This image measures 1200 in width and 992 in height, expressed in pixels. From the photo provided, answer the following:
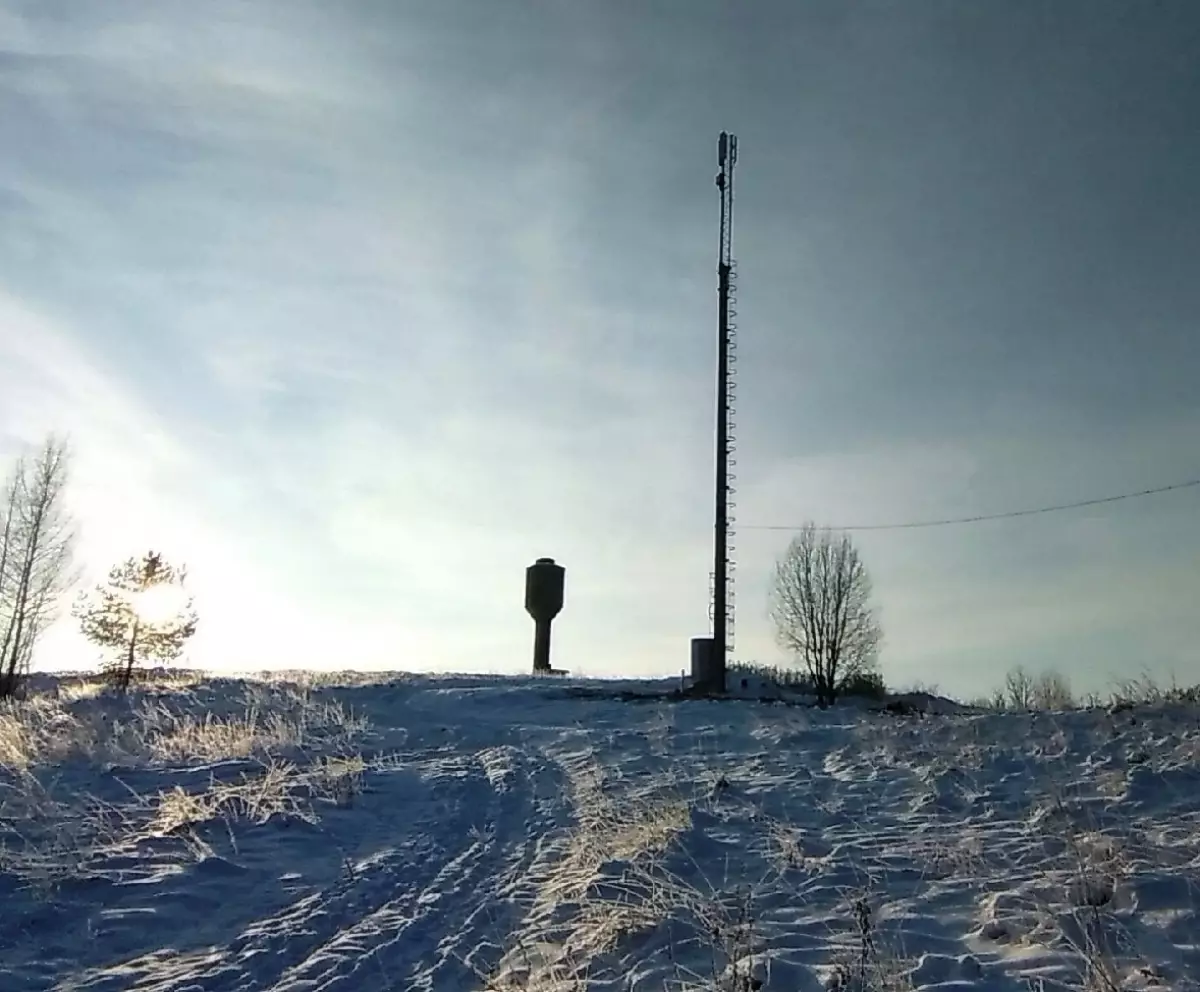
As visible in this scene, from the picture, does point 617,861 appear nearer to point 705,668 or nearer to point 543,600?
point 705,668

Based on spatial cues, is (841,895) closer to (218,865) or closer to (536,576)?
(218,865)

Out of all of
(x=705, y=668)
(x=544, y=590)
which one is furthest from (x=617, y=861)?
(x=544, y=590)

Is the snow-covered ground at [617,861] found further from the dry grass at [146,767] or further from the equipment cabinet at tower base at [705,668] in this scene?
the equipment cabinet at tower base at [705,668]

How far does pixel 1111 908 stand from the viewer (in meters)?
5.47

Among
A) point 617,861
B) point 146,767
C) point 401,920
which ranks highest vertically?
point 146,767

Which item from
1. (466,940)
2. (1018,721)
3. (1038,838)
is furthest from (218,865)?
(1018,721)

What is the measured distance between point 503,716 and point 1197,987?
1470 cm

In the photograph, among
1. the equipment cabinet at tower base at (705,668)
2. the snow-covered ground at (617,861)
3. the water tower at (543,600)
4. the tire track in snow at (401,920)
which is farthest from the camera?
the water tower at (543,600)

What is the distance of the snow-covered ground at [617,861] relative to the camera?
535cm

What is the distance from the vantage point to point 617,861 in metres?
7.12

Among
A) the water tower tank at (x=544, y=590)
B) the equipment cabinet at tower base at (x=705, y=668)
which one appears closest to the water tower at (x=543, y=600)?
the water tower tank at (x=544, y=590)

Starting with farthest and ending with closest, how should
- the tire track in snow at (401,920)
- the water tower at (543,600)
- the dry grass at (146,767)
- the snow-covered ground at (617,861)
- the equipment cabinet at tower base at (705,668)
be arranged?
the water tower at (543,600)
the equipment cabinet at tower base at (705,668)
the dry grass at (146,767)
the tire track in snow at (401,920)
the snow-covered ground at (617,861)

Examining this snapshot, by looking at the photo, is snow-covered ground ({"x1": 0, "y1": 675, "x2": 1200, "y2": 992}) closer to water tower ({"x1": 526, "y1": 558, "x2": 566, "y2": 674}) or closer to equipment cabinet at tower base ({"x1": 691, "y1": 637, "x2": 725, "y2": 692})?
equipment cabinet at tower base ({"x1": 691, "y1": 637, "x2": 725, "y2": 692})

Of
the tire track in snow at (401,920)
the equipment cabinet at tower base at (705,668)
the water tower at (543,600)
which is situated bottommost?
the tire track in snow at (401,920)
